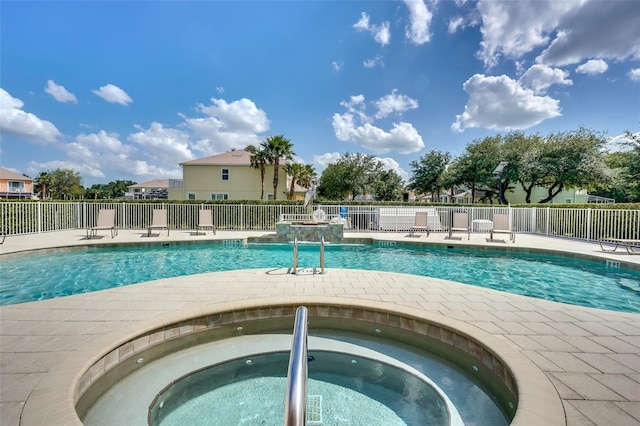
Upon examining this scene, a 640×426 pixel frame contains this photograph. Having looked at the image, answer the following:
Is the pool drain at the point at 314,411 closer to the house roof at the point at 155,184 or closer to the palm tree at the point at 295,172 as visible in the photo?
the palm tree at the point at 295,172

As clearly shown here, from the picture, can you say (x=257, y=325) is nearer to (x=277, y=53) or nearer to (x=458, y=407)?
(x=458, y=407)

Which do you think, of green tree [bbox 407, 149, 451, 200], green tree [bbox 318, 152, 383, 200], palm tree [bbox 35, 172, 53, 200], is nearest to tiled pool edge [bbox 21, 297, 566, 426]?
green tree [bbox 318, 152, 383, 200]

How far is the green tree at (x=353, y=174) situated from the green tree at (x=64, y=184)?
145ft

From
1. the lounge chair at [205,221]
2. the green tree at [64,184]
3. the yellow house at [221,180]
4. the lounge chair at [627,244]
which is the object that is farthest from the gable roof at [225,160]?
the green tree at [64,184]

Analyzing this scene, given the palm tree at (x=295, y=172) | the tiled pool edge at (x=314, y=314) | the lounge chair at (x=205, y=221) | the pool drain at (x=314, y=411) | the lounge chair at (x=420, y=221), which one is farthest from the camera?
the palm tree at (x=295, y=172)

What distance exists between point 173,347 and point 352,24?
12436mm

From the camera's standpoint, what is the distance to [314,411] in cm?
241

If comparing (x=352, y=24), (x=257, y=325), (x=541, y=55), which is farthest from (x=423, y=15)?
(x=257, y=325)

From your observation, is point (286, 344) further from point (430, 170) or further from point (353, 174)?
point (430, 170)

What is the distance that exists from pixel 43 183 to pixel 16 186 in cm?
467

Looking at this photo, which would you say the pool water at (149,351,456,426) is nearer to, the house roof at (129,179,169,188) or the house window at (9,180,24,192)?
the house roof at (129,179,169,188)

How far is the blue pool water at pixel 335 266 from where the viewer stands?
5.66 m

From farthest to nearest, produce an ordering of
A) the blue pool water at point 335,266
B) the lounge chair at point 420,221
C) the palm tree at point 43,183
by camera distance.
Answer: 1. the palm tree at point 43,183
2. the lounge chair at point 420,221
3. the blue pool water at point 335,266

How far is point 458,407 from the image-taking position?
7.94 ft
